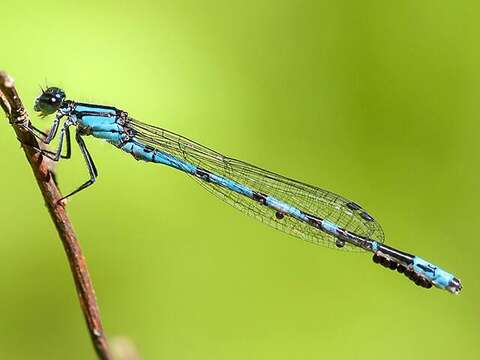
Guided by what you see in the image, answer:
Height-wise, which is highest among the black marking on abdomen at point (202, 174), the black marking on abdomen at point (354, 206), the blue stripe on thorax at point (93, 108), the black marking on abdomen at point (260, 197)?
the black marking on abdomen at point (354, 206)

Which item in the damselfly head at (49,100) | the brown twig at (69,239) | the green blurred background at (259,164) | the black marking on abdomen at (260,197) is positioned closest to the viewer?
the brown twig at (69,239)

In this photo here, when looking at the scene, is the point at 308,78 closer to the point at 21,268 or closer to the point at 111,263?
the point at 111,263

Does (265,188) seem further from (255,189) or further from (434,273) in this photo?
(434,273)

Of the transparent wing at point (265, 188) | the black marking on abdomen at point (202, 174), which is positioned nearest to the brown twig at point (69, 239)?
the transparent wing at point (265, 188)

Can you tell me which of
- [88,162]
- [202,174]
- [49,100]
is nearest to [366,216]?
[202,174]

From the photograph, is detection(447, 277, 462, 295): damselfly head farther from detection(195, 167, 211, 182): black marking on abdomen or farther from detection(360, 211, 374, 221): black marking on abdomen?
detection(195, 167, 211, 182): black marking on abdomen

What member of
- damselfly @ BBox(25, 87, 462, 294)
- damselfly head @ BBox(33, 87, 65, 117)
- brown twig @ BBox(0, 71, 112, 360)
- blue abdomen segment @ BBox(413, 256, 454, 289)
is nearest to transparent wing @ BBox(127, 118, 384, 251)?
damselfly @ BBox(25, 87, 462, 294)

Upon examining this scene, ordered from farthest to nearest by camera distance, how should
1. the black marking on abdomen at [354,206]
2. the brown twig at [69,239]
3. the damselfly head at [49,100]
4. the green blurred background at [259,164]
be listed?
the black marking on abdomen at [354,206], the green blurred background at [259,164], the damselfly head at [49,100], the brown twig at [69,239]

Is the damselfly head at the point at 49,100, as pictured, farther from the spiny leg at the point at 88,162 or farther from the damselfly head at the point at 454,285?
the damselfly head at the point at 454,285
